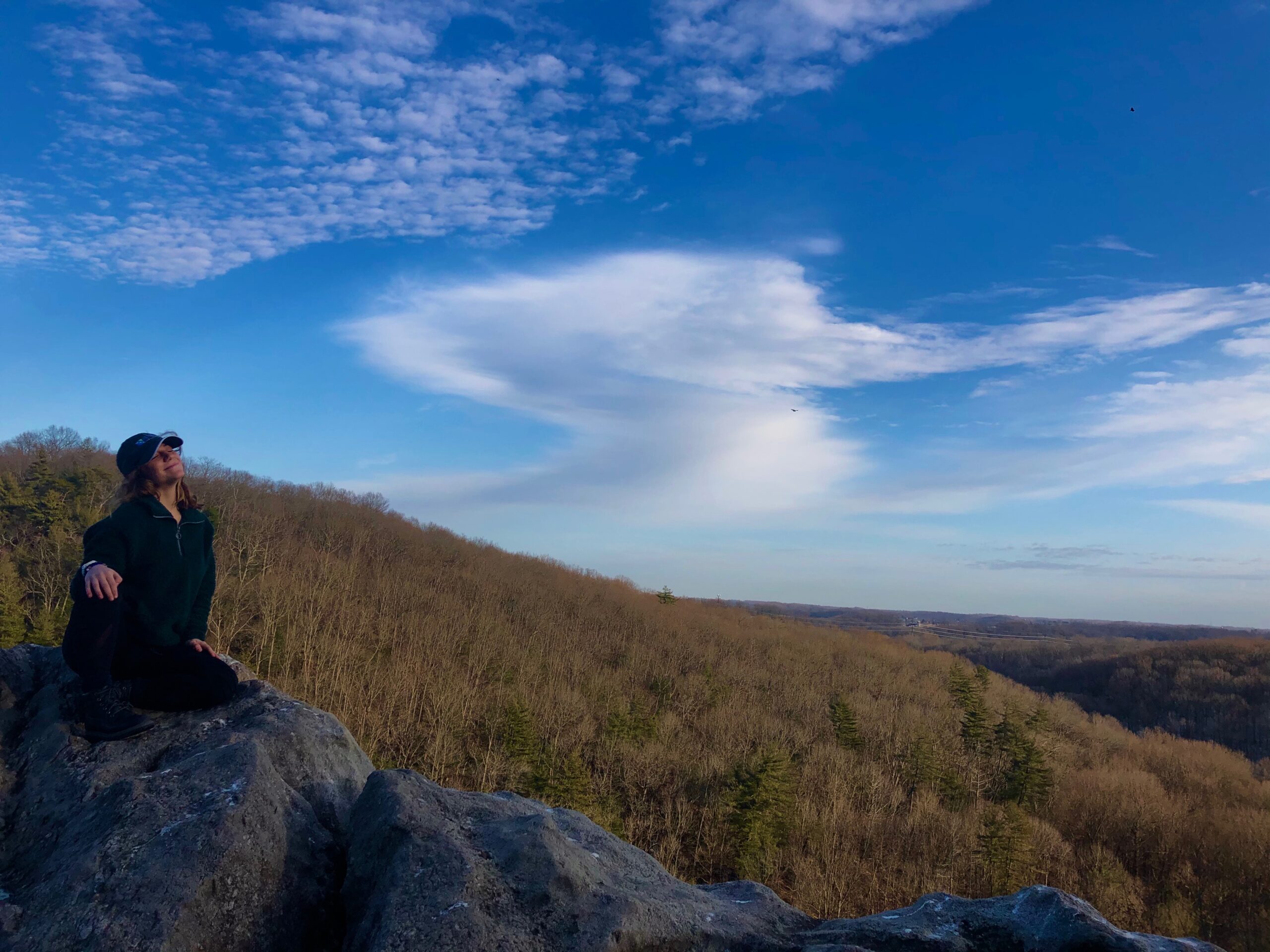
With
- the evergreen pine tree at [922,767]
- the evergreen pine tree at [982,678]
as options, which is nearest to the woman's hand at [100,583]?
the evergreen pine tree at [922,767]

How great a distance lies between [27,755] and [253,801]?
71.8 inches

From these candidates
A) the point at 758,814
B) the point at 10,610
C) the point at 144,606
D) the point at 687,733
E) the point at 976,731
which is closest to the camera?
the point at 144,606

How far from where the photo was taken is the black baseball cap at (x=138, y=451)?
14.8ft

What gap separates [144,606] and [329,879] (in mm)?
2060

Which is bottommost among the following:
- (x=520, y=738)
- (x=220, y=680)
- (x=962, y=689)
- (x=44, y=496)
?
(x=962, y=689)

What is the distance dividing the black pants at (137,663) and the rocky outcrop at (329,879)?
0.27 metres

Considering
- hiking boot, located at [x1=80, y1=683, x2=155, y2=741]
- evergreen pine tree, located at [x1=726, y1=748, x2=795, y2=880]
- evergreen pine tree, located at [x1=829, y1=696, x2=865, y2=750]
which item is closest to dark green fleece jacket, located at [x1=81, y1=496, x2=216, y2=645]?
hiking boot, located at [x1=80, y1=683, x2=155, y2=741]

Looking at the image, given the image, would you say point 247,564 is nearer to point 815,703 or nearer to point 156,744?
point 156,744

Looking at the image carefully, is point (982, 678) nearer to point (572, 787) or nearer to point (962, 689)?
point (962, 689)

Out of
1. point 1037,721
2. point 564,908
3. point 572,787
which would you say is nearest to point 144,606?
point 564,908

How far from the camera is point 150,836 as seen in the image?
3.35 m

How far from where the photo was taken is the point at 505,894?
3365 millimetres

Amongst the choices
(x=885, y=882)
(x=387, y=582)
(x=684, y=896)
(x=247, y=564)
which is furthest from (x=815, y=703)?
(x=684, y=896)

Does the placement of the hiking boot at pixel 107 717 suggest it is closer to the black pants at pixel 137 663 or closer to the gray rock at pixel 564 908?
the black pants at pixel 137 663
